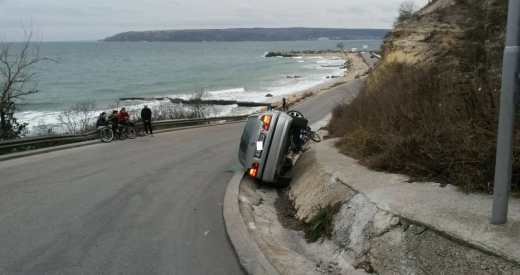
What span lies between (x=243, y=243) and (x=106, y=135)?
1452 centimetres

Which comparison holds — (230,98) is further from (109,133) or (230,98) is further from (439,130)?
(439,130)

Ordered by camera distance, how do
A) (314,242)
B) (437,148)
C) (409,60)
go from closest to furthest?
(314,242) → (437,148) → (409,60)

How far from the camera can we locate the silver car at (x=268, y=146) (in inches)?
390

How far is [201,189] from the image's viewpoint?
10555 mm

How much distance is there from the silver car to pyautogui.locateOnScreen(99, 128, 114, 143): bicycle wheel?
1092 centimetres

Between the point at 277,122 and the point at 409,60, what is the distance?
26.7 feet

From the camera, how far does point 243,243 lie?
659 centimetres

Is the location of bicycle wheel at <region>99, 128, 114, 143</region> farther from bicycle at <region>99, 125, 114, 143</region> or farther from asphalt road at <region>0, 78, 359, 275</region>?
asphalt road at <region>0, 78, 359, 275</region>

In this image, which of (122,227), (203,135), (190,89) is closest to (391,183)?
(122,227)

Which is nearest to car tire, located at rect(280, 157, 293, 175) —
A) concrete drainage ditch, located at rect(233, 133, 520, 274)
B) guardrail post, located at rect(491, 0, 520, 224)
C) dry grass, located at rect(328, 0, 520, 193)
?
dry grass, located at rect(328, 0, 520, 193)

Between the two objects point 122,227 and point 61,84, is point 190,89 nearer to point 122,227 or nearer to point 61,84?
point 61,84

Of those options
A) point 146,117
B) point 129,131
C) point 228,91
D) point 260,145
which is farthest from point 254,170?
point 228,91

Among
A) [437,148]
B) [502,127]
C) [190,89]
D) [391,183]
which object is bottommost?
[190,89]

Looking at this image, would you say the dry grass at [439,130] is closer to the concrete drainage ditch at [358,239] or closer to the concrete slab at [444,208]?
the concrete slab at [444,208]
